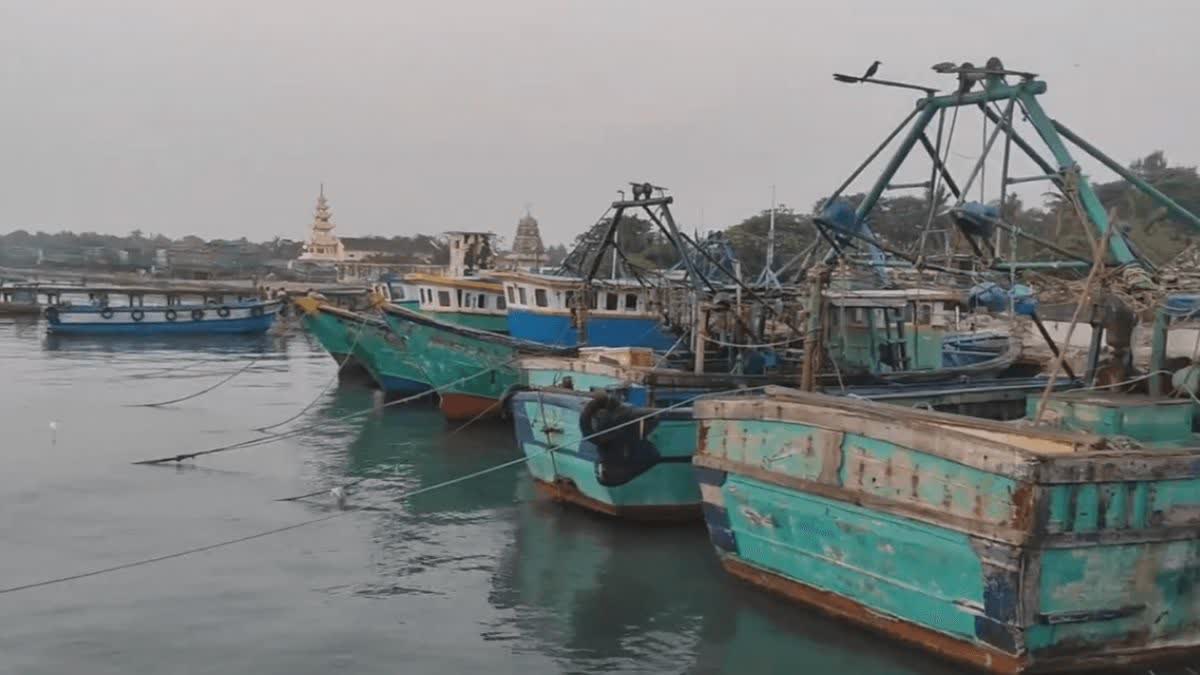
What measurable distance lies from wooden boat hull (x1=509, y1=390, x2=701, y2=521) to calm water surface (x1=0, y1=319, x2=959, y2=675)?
30 centimetres

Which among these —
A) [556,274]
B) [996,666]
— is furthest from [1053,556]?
[556,274]

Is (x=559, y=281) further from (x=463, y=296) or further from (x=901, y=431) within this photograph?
(x=901, y=431)

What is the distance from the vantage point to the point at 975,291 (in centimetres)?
1248

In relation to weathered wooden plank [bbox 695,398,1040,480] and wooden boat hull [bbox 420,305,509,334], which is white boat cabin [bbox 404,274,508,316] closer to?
wooden boat hull [bbox 420,305,509,334]

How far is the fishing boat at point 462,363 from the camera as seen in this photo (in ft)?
69.9

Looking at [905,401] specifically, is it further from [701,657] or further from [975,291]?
[701,657]

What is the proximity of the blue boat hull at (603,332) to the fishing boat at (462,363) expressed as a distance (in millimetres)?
1186

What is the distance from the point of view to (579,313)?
20750mm

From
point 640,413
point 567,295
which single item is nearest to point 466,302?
point 567,295

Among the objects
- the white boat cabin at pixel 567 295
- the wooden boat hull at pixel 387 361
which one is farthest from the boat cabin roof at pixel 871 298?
the wooden boat hull at pixel 387 361

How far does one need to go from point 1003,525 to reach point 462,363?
15587 millimetres

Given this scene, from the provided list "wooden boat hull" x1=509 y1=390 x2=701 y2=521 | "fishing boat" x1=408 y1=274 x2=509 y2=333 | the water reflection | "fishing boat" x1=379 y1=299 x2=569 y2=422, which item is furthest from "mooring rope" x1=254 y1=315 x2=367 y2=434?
the water reflection

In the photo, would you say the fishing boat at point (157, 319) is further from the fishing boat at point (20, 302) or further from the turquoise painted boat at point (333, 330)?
the turquoise painted boat at point (333, 330)

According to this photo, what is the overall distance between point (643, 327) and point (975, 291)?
10.2 metres
